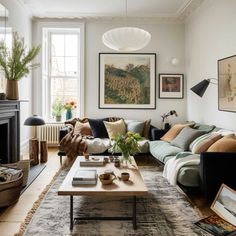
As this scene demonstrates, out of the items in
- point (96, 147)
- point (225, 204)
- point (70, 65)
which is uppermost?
point (70, 65)

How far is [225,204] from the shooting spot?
2664mm

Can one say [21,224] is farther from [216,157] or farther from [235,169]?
[235,169]

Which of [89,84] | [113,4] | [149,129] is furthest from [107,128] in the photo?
[113,4]

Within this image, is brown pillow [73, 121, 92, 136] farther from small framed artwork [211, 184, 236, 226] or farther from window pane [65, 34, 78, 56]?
small framed artwork [211, 184, 236, 226]

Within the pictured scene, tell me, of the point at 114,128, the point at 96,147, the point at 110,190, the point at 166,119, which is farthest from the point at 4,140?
the point at 166,119

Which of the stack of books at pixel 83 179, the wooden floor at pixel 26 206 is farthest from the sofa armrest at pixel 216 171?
the stack of books at pixel 83 179

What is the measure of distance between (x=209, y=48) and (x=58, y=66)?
11.1ft

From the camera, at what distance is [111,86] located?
609 centimetres

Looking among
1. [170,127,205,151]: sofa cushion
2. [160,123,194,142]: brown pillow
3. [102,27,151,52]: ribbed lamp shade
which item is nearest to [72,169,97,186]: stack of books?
[170,127,205,151]: sofa cushion

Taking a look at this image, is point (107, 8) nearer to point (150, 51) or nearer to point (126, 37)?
point (150, 51)

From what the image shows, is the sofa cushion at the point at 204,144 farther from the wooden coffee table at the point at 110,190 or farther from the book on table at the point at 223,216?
the wooden coffee table at the point at 110,190

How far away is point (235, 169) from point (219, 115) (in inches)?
66.4

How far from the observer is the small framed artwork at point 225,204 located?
8.33 ft

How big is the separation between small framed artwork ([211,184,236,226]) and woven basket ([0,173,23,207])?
2112 mm
